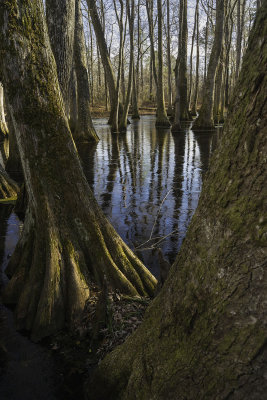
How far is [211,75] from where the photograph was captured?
709 inches

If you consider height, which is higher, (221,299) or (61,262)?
(221,299)

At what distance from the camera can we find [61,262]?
3.41 metres

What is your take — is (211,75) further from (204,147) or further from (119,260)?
(119,260)

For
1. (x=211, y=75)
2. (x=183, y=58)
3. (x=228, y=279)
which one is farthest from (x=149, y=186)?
(x=183, y=58)

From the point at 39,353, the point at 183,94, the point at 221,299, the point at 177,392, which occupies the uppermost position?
the point at 183,94

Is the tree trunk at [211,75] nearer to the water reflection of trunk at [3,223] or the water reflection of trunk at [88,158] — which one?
the water reflection of trunk at [88,158]

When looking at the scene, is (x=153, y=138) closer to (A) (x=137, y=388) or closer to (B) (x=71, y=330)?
(B) (x=71, y=330)

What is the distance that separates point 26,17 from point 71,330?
10.8ft

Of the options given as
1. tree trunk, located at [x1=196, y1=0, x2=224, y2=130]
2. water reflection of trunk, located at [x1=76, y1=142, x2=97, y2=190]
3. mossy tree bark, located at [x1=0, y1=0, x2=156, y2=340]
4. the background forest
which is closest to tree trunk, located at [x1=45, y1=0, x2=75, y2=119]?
the background forest

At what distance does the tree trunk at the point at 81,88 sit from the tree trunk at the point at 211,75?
736 centimetres

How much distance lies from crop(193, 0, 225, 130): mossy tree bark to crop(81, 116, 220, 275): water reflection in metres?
3.19

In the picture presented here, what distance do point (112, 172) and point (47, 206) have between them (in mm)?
7115

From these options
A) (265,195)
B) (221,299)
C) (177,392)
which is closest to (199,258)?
(221,299)

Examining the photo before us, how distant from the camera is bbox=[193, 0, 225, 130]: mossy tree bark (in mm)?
16641
